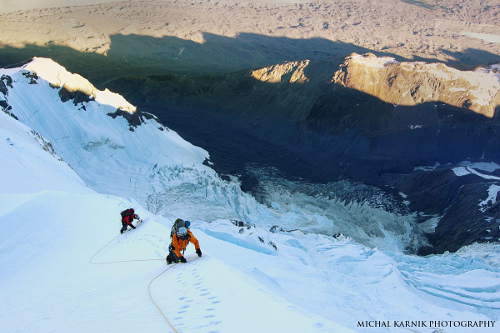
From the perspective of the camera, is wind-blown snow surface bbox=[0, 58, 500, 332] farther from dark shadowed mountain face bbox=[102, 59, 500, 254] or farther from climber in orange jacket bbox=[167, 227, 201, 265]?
dark shadowed mountain face bbox=[102, 59, 500, 254]

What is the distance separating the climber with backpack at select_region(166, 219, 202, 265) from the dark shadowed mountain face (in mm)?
27744

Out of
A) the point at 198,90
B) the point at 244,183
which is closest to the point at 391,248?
the point at 244,183

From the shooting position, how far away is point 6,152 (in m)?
17.9

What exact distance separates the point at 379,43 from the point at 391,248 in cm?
15288

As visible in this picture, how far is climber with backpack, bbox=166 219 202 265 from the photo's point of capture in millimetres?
8680

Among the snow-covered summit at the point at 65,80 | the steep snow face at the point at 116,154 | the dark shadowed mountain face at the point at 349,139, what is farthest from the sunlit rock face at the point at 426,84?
the snow-covered summit at the point at 65,80

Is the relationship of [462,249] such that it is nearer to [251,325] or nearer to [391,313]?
[391,313]

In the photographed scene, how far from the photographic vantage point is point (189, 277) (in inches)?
326

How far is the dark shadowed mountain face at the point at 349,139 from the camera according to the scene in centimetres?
3766

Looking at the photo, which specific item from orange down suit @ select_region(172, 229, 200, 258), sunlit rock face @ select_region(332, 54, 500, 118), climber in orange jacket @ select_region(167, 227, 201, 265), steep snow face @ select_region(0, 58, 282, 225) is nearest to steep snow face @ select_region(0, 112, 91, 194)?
steep snow face @ select_region(0, 58, 282, 225)

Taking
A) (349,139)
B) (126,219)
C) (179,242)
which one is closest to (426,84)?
(349,139)

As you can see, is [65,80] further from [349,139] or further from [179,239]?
[349,139]

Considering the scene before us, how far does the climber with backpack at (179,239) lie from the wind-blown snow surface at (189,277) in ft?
1.00

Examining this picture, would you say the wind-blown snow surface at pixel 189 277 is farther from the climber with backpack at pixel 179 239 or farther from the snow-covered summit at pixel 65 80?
the snow-covered summit at pixel 65 80
